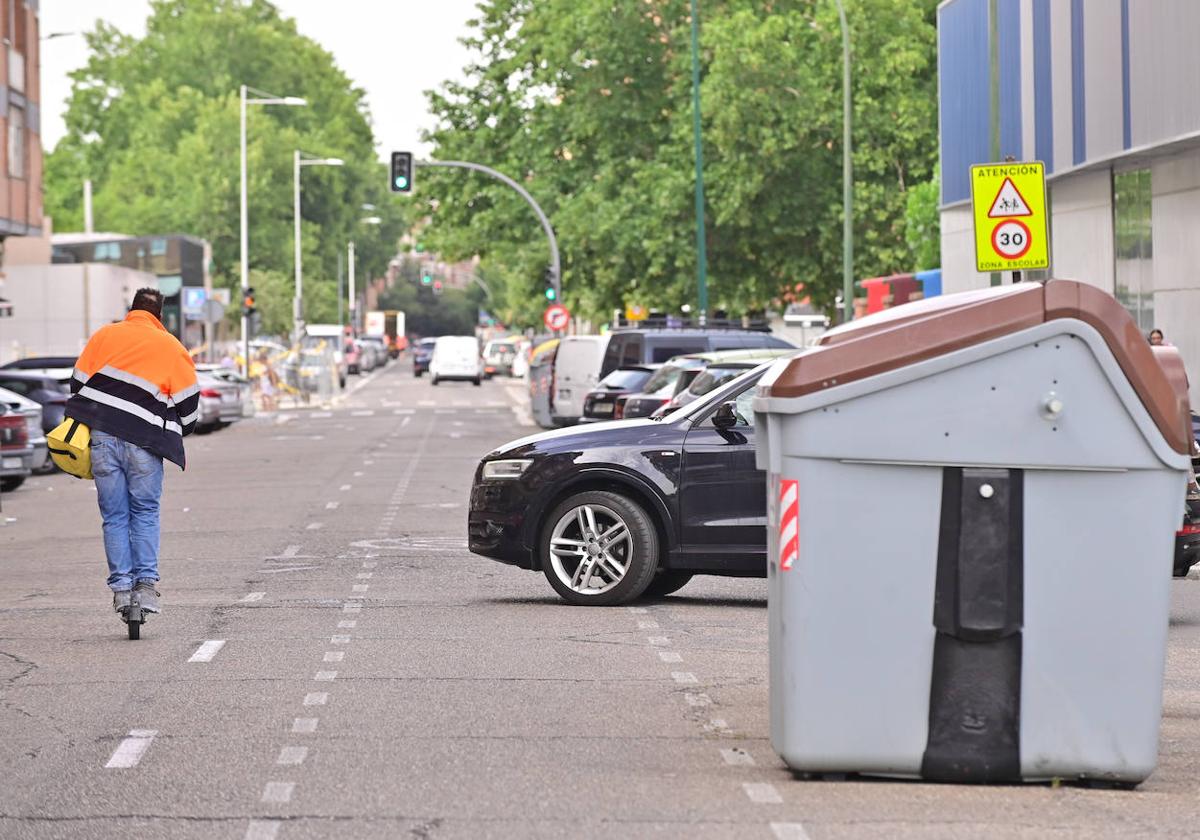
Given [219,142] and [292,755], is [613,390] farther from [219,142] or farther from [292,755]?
[219,142]

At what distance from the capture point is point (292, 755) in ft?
26.9

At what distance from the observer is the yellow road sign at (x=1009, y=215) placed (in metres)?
19.8

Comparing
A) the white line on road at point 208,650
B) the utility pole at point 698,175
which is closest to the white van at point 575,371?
the utility pole at point 698,175

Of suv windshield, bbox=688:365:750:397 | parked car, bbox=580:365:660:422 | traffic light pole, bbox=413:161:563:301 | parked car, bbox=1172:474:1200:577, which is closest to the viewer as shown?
parked car, bbox=1172:474:1200:577

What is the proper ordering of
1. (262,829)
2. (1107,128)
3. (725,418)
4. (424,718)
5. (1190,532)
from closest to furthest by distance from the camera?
1. (262,829)
2. (424,718)
3. (725,418)
4. (1190,532)
5. (1107,128)

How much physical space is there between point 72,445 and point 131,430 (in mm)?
310

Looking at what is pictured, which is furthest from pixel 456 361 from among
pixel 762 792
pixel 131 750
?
pixel 762 792

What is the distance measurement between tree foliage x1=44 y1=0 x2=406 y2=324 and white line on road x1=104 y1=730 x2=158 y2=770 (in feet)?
295

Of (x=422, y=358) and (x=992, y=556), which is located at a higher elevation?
(x=422, y=358)

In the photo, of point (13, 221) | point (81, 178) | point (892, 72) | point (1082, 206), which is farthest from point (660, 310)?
point (81, 178)

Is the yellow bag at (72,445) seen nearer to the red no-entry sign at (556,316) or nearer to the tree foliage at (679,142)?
the tree foliage at (679,142)

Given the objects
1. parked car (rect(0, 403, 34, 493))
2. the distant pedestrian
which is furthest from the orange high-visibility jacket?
parked car (rect(0, 403, 34, 493))

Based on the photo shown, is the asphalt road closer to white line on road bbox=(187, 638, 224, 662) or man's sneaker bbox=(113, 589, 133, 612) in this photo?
white line on road bbox=(187, 638, 224, 662)

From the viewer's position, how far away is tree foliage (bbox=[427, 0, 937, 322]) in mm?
47188
